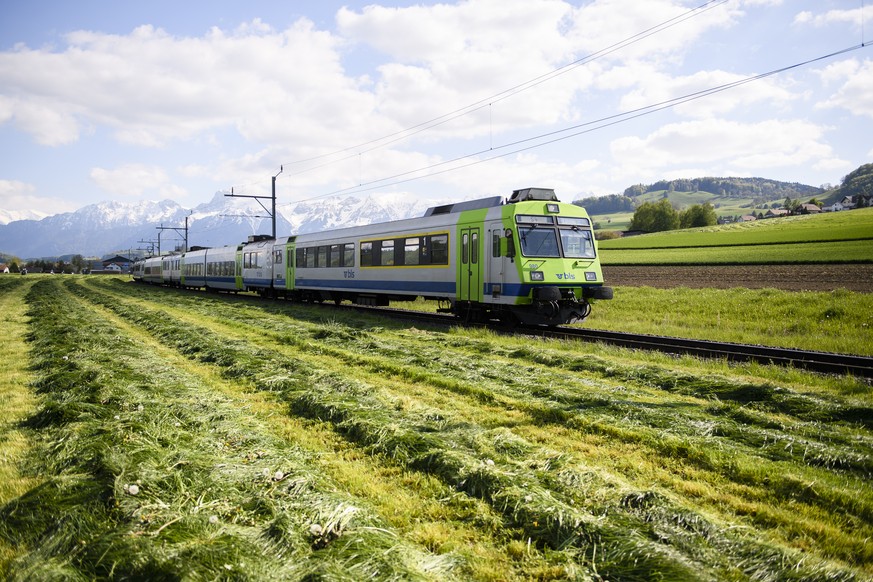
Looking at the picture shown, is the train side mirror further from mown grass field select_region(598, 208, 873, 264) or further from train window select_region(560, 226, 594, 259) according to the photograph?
mown grass field select_region(598, 208, 873, 264)

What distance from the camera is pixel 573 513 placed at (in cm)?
390

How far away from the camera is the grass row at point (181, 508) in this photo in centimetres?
316

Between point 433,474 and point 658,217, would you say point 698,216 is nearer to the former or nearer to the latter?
point 658,217

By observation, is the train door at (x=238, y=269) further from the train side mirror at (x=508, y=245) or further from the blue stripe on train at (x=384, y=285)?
the train side mirror at (x=508, y=245)

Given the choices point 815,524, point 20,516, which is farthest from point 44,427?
point 815,524

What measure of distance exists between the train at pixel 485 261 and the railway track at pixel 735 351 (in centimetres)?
78

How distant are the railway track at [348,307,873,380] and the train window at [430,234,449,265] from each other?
12.3ft

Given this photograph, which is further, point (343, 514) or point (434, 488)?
point (434, 488)

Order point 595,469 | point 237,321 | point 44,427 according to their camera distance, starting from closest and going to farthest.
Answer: point 595,469, point 44,427, point 237,321

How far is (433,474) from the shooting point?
4.86m

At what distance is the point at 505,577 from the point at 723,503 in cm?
218

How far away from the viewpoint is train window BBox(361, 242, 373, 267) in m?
22.4

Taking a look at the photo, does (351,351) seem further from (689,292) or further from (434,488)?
(689,292)

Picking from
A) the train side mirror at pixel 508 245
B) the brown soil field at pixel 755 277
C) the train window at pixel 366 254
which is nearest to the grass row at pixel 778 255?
the brown soil field at pixel 755 277
